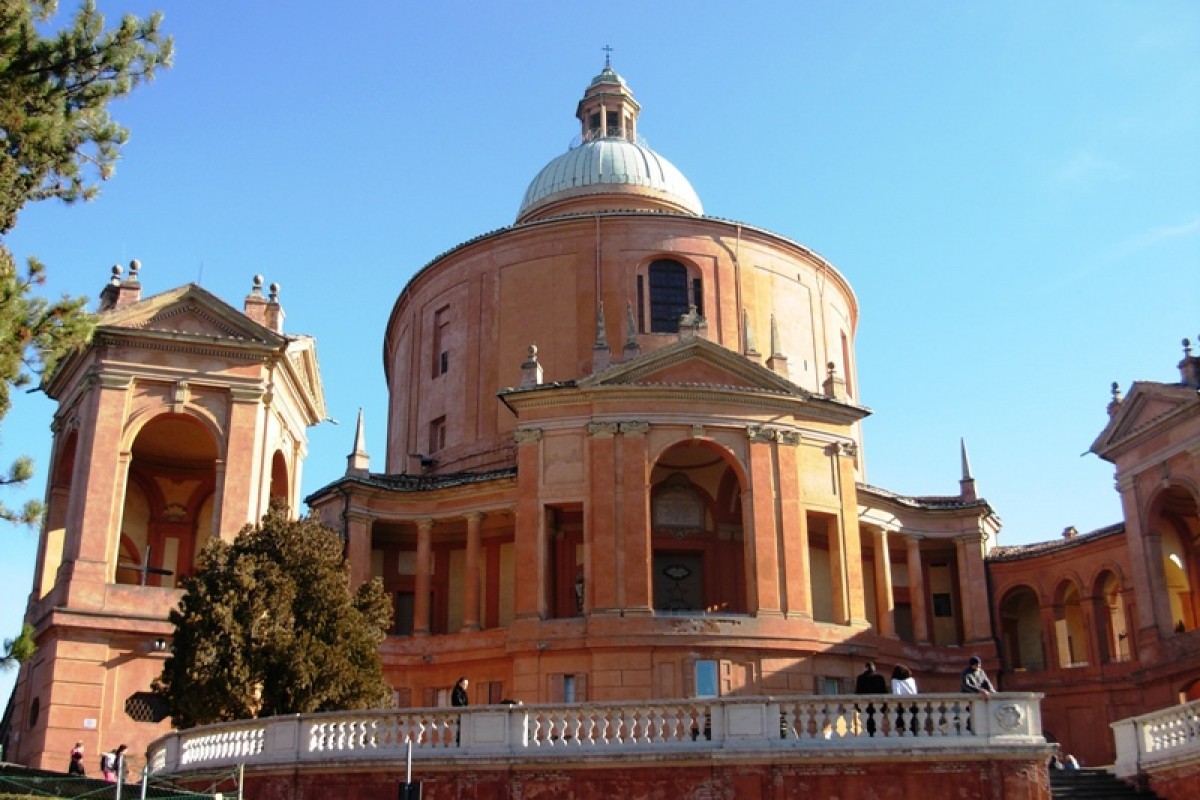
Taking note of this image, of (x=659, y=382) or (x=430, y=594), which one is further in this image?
(x=430, y=594)

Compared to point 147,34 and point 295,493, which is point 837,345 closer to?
point 295,493

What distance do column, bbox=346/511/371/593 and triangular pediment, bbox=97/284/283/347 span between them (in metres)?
9.89

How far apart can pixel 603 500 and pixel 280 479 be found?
8566 millimetres

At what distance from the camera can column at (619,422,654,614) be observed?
114 feet

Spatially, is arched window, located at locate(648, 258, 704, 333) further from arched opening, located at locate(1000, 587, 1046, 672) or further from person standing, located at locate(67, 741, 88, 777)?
person standing, located at locate(67, 741, 88, 777)

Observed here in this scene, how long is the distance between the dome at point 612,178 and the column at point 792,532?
52.0 ft

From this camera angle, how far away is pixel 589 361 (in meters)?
43.6

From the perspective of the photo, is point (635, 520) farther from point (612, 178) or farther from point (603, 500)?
point (612, 178)

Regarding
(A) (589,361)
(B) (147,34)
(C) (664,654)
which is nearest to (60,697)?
(C) (664,654)

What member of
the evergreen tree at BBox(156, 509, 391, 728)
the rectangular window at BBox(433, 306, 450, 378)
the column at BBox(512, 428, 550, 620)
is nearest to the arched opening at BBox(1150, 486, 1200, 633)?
the column at BBox(512, 428, 550, 620)

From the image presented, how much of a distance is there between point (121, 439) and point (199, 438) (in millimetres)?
5074

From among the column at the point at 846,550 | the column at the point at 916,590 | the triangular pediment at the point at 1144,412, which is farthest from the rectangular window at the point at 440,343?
the triangular pediment at the point at 1144,412

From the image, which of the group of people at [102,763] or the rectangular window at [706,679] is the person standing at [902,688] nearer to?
the rectangular window at [706,679]

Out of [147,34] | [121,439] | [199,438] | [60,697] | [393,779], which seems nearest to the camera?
[147,34]
